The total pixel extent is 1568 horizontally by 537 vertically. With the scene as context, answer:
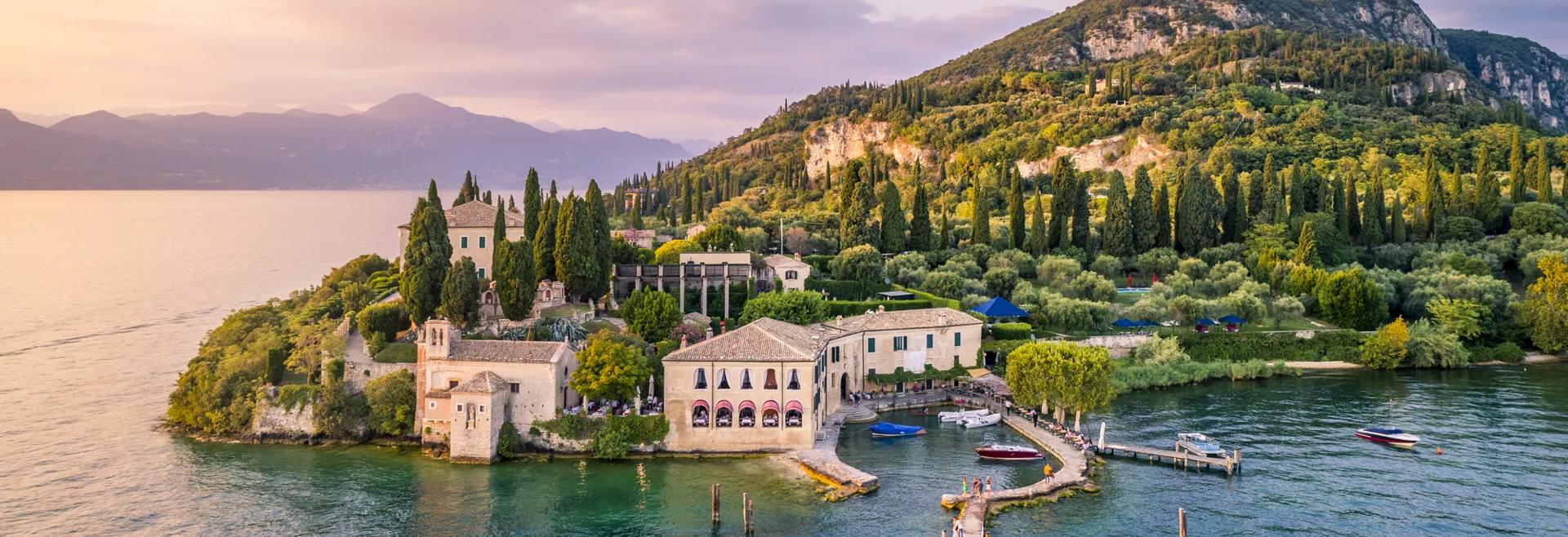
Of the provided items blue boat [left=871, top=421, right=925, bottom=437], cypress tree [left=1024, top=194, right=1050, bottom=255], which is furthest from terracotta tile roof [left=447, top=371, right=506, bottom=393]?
cypress tree [left=1024, top=194, right=1050, bottom=255]

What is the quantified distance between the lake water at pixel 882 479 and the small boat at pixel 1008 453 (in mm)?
722

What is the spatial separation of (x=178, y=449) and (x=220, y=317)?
4755 centimetres

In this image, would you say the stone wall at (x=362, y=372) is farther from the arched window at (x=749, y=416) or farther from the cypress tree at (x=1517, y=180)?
the cypress tree at (x=1517, y=180)

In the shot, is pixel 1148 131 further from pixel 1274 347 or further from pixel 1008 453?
pixel 1008 453

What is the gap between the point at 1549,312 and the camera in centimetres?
6391

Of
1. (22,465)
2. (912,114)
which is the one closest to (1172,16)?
(912,114)

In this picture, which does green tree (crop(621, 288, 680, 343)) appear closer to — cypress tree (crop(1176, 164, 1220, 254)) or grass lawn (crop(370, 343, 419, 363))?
grass lawn (crop(370, 343, 419, 363))

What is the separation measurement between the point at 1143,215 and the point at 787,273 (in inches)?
1285

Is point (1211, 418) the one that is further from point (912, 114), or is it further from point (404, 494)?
point (912, 114)

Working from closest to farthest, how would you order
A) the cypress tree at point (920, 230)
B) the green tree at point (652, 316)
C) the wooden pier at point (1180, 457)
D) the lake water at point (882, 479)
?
the lake water at point (882, 479)
the wooden pier at point (1180, 457)
the green tree at point (652, 316)
the cypress tree at point (920, 230)

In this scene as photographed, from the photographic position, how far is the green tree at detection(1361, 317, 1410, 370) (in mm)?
61750

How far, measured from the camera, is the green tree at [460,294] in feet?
155

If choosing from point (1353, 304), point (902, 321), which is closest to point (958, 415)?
point (902, 321)

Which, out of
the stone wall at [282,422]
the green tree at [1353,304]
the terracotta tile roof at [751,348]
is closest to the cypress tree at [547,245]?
the stone wall at [282,422]
